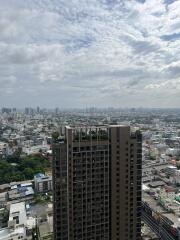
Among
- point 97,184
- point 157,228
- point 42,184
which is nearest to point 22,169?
point 42,184

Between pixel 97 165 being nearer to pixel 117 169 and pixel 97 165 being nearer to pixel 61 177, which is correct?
pixel 117 169

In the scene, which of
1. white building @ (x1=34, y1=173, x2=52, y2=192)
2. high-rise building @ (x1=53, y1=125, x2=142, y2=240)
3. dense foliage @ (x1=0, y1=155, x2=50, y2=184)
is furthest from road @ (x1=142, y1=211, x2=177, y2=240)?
dense foliage @ (x1=0, y1=155, x2=50, y2=184)

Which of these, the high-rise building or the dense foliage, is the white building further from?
the high-rise building

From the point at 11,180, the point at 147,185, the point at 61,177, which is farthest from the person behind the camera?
the point at 11,180

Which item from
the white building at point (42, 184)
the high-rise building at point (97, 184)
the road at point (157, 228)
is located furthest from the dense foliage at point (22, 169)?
the high-rise building at point (97, 184)

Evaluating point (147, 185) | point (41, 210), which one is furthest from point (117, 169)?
point (147, 185)

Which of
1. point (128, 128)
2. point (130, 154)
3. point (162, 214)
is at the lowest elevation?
point (162, 214)

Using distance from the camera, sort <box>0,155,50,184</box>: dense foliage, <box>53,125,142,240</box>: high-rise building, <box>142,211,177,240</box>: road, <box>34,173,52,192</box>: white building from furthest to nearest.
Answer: <box>0,155,50,184</box>: dense foliage → <box>34,173,52,192</box>: white building → <box>142,211,177,240</box>: road → <box>53,125,142,240</box>: high-rise building

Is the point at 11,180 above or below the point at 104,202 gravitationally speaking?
below
